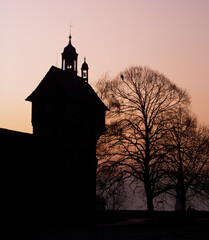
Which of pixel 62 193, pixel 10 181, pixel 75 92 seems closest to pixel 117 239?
pixel 10 181

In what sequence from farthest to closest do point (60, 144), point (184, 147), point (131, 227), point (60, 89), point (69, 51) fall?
point (69, 51), point (60, 89), point (60, 144), point (184, 147), point (131, 227)

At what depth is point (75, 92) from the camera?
4106 centimetres

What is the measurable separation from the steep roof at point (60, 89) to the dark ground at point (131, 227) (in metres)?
11.7

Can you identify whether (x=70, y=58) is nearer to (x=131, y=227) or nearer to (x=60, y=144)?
(x=60, y=144)

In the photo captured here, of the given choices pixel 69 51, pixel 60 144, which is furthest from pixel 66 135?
pixel 69 51

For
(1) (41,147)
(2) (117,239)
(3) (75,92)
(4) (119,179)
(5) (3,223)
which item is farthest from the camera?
(3) (75,92)

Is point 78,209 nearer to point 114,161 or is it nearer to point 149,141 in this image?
point 114,161

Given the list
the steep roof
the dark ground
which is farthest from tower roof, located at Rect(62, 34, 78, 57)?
the dark ground

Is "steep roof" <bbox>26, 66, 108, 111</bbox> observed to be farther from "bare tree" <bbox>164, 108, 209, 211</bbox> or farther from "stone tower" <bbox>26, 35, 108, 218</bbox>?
"bare tree" <bbox>164, 108, 209, 211</bbox>

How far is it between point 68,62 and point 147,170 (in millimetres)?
16074

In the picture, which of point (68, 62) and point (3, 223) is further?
point (68, 62)

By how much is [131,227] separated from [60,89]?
1622 centimetres

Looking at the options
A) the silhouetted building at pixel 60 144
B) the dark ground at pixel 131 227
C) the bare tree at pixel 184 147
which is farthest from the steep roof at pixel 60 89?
the dark ground at pixel 131 227

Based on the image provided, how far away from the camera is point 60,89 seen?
40250 millimetres
